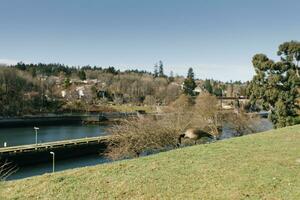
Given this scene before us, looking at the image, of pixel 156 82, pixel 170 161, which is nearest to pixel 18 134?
pixel 170 161

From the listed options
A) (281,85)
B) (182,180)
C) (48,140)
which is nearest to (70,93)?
(48,140)

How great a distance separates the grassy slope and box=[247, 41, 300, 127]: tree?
17.3 m

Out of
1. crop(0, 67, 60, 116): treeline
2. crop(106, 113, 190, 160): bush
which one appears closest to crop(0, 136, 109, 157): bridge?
crop(106, 113, 190, 160): bush

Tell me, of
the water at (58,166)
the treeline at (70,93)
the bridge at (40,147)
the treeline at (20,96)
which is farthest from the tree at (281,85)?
the treeline at (20,96)

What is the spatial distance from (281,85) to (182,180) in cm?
2214

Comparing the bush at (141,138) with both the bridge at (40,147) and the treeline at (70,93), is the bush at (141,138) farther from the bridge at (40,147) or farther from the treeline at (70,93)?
the treeline at (70,93)

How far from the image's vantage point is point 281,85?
27109 millimetres

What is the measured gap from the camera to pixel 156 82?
109250 millimetres

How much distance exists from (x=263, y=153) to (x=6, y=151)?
27.4 metres

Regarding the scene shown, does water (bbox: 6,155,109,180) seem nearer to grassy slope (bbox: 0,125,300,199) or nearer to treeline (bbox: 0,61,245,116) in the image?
grassy slope (bbox: 0,125,300,199)

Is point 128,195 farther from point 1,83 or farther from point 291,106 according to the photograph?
point 1,83

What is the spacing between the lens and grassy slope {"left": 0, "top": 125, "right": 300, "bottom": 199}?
673 cm

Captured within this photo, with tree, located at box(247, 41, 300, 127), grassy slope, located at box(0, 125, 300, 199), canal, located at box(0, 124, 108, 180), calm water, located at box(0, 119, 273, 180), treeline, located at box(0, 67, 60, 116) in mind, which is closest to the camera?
grassy slope, located at box(0, 125, 300, 199)

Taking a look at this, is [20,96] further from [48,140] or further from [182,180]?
[182,180]
